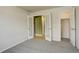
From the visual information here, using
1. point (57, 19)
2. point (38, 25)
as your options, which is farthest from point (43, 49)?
point (38, 25)

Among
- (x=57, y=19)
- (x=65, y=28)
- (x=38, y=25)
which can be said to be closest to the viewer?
(x=57, y=19)

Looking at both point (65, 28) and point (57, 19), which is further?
point (65, 28)

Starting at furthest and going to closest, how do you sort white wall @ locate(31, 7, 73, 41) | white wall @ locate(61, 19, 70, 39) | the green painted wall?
1. the green painted wall
2. white wall @ locate(61, 19, 70, 39)
3. white wall @ locate(31, 7, 73, 41)

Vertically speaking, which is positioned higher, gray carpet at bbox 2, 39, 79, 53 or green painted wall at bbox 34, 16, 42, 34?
green painted wall at bbox 34, 16, 42, 34

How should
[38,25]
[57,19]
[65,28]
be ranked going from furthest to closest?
[38,25] → [65,28] → [57,19]

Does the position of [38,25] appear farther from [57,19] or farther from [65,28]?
[57,19]

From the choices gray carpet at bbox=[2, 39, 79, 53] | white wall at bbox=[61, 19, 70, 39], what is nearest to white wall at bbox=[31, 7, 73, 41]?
gray carpet at bbox=[2, 39, 79, 53]

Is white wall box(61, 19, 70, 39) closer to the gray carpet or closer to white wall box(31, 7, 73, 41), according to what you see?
white wall box(31, 7, 73, 41)

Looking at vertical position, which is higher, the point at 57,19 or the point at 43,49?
the point at 57,19

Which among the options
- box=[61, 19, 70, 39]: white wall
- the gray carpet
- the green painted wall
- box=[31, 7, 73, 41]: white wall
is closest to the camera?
the gray carpet

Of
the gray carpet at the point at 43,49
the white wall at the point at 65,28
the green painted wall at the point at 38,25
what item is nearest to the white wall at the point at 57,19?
the gray carpet at the point at 43,49
